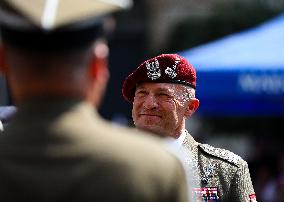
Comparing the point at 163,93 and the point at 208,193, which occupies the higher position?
the point at 163,93

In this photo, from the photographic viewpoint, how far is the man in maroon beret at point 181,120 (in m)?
4.76

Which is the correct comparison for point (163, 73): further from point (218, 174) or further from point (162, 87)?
point (218, 174)

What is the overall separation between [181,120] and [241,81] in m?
5.12

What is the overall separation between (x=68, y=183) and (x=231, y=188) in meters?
2.35

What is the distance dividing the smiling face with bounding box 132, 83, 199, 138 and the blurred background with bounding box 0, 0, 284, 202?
0.49 meters

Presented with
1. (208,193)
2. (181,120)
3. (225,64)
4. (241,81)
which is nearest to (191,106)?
(181,120)

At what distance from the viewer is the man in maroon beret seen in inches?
187

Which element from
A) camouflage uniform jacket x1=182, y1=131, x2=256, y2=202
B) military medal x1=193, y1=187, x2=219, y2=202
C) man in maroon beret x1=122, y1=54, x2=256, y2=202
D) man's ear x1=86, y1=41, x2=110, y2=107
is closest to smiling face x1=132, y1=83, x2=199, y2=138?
man in maroon beret x1=122, y1=54, x2=256, y2=202

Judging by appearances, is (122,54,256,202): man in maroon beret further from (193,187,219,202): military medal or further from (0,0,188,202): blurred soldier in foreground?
(0,0,188,202): blurred soldier in foreground

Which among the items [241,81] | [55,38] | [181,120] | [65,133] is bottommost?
[65,133]

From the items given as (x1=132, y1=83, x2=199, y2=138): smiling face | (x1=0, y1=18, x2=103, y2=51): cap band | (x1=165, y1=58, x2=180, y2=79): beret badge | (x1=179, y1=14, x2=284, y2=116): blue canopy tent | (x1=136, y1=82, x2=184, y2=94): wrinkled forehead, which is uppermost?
(x1=179, y1=14, x2=284, y2=116): blue canopy tent

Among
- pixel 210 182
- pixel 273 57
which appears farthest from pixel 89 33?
pixel 273 57

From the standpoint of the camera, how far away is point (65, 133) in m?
2.53

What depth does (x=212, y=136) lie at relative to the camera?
16.9 meters
